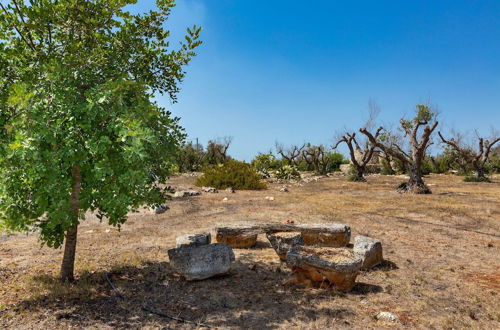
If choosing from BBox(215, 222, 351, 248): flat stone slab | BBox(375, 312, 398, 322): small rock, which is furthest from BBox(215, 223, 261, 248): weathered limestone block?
BBox(375, 312, 398, 322): small rock

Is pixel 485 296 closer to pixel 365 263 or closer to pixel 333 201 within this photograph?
pixel 365 263

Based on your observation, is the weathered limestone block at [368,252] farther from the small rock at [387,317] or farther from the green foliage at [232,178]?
the green foliage at [232,178]

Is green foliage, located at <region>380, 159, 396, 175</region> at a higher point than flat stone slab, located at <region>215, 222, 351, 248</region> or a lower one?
higher

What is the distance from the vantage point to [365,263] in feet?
21.7

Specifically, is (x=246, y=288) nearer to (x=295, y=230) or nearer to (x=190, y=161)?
(x=295, y=230)

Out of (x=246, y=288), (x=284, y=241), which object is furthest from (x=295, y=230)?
(x=246, y=288)

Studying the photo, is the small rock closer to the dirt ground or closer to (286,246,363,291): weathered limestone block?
the dirt ground

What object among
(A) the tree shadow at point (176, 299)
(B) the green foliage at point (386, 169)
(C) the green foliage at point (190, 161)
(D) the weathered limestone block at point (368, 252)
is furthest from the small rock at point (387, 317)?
(B) the green foliage at point (386, 169)

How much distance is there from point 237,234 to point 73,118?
490cm

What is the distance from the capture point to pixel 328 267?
551 centimetres

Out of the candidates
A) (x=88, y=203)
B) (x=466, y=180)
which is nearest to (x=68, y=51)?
(x=88, y=203)

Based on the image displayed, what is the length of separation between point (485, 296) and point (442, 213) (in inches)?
326

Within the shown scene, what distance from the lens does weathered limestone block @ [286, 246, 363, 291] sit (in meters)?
5.47

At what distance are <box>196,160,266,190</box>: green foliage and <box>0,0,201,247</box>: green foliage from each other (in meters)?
15.5
